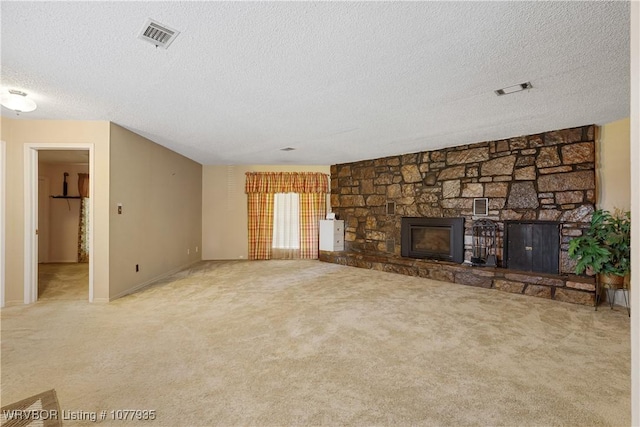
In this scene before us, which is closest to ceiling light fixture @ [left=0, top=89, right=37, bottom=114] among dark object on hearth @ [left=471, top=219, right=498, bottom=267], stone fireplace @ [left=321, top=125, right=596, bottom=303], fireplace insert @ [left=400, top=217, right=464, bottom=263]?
stone fireplace @ [left=321, top=125, right=596, bottom=303]

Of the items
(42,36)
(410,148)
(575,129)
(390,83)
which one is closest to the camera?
(42,36)

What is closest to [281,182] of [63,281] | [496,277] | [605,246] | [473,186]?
[473,186]

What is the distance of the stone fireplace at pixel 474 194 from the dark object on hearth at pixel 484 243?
82 millimetres

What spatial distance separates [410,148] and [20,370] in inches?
208

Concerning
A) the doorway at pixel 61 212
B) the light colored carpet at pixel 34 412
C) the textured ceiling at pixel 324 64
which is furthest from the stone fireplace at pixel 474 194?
the doorway at pixel 61 212

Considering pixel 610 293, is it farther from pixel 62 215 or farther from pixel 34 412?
pixel 62 215

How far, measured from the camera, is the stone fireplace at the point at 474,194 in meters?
3.89

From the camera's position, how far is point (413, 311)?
333 centimetres

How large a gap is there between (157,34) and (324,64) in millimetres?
1126

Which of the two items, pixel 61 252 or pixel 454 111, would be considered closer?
pixel 454 111

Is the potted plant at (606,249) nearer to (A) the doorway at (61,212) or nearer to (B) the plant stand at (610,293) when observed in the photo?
(B) the plant stand at (610,293)

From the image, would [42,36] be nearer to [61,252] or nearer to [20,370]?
[20,370]

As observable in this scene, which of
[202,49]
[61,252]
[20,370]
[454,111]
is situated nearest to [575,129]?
[454,111]

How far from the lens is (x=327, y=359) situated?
7.29 feet
